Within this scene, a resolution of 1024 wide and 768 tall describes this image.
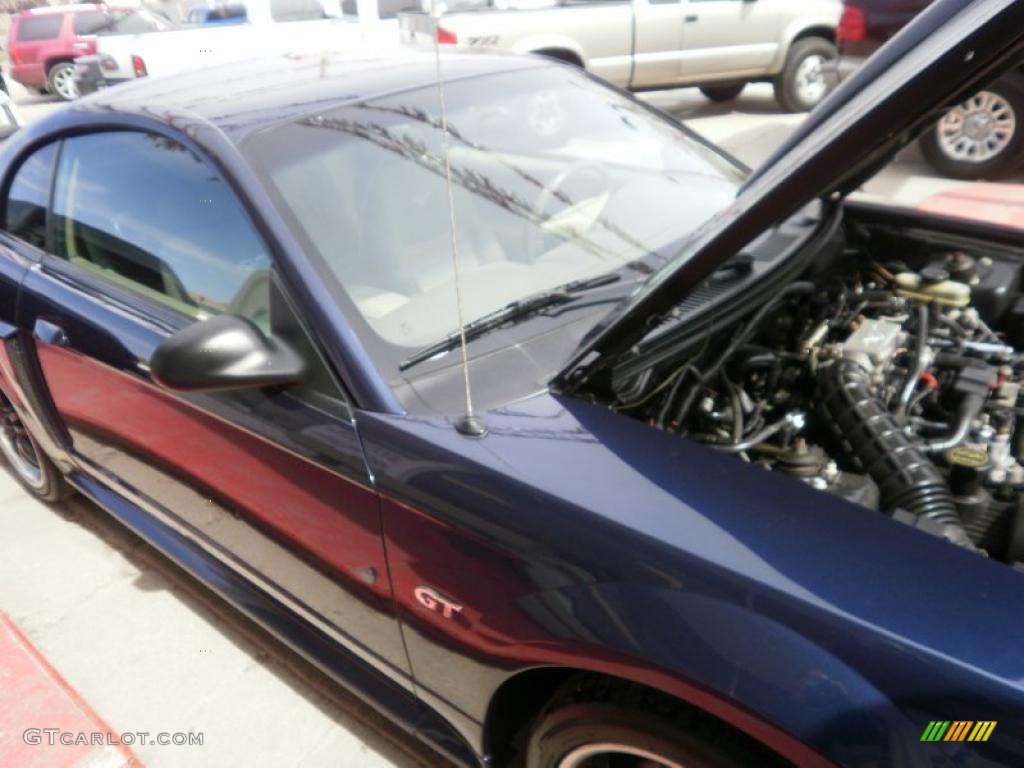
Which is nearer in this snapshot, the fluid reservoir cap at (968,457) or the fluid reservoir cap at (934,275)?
the fluid reservoir cap at (968,457)

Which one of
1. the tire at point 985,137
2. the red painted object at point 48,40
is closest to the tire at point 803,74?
the tire at point 985,137

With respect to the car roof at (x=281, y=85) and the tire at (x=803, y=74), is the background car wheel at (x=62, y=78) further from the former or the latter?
the car roof at (x=281, y=85)

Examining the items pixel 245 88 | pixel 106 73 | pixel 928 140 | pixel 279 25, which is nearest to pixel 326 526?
pixel 245 88

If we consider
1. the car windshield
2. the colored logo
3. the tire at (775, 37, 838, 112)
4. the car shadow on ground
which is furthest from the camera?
the tire at (775, 37, 838, 112)

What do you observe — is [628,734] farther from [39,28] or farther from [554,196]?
[39,28]

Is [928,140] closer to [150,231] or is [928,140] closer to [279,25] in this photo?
[150,231]

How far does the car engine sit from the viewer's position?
1554 millimetres

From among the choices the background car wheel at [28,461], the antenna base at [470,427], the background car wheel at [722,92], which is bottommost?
the background car wheel at [28,461]

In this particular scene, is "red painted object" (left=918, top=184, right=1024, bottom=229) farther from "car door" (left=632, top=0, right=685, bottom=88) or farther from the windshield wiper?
the windshield wiper

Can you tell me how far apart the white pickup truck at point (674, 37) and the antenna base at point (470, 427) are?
21.8ft

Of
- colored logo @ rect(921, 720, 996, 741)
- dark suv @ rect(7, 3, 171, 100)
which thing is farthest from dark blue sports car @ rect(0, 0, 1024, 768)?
dark suv @ rect(7, 3, 171, 100)

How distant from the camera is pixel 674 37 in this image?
26.2ft

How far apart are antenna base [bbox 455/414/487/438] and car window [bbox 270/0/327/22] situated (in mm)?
9978

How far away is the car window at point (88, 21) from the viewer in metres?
14.2
